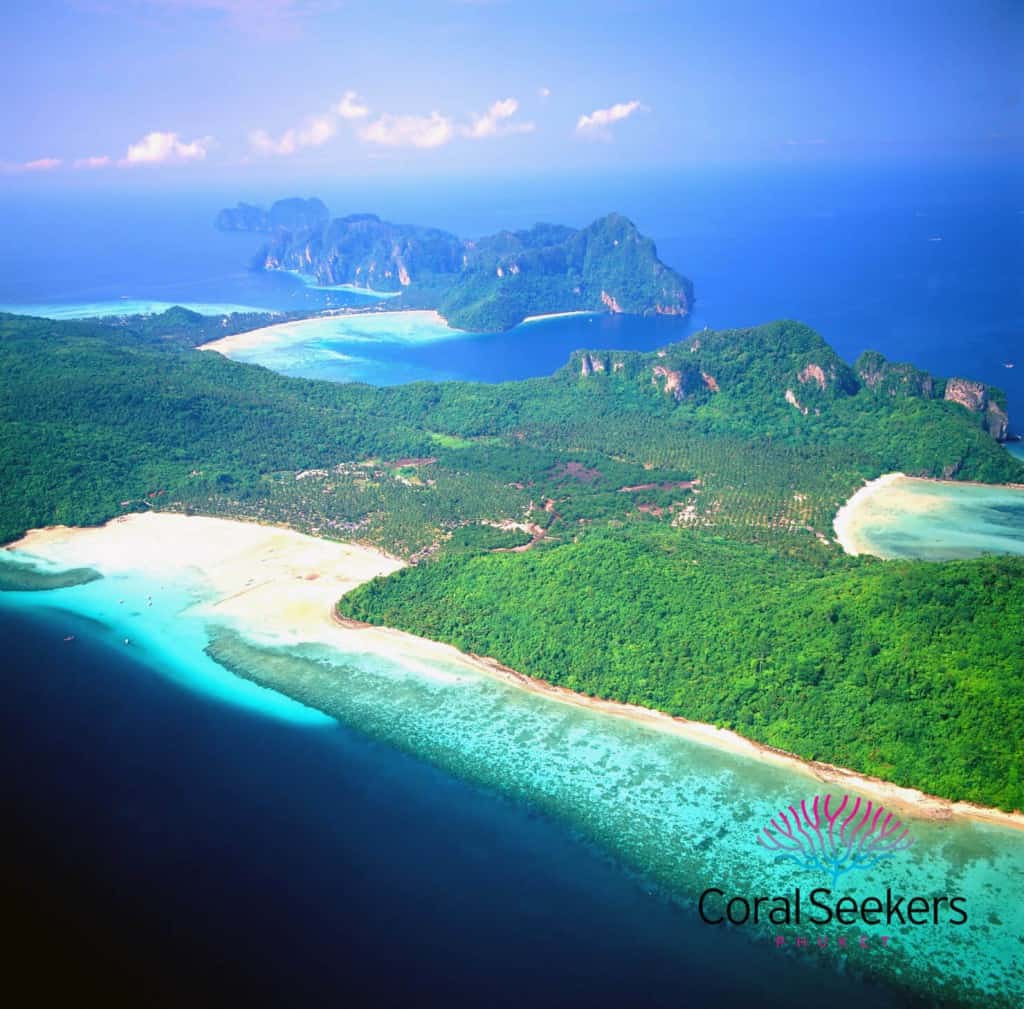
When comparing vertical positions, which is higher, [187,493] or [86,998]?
[187,493]

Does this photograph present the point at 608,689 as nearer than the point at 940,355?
Yes

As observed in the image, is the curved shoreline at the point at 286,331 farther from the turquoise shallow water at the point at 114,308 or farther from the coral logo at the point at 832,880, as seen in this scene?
the coral logo at the point at 832,880

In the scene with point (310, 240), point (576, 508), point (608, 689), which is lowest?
point (608, 689)

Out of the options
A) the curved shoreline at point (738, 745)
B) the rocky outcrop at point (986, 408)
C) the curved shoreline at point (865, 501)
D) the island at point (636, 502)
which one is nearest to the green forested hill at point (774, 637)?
the island at point (636, 502)

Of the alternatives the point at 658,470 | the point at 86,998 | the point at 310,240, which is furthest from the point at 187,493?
the point at 310,240

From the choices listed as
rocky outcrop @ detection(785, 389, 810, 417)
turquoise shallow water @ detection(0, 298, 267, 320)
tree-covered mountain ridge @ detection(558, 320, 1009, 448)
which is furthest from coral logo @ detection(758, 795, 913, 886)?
turquoise shallow water @ detection(0, 298, 267, 320)

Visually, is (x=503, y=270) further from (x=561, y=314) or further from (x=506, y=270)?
(x=561, y=314)

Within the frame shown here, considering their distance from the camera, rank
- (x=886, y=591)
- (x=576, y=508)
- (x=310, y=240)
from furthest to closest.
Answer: (x=310, y=240) → (x=576, y=508) → (x=886, y=591)

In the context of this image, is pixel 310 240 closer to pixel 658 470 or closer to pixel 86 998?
pixel 658 470

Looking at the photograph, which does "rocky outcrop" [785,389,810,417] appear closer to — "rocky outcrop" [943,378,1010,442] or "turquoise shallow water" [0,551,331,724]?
"rocky outcrop" [943,378,1010,442]

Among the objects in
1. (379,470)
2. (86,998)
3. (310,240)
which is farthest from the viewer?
(310,240)
